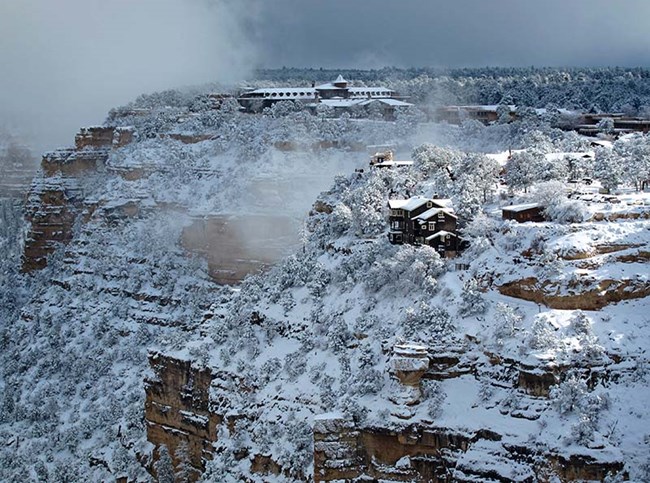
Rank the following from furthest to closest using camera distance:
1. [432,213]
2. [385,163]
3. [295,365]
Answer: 1. [385,163]
2. [432,213]
3. [295,365]

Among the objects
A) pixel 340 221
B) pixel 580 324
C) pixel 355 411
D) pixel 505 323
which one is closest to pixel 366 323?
pixel 355 411

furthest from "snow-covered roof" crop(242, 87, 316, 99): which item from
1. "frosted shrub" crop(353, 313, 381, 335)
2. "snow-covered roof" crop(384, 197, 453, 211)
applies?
"frosted shrub" crop(353, 313, 381, 335)

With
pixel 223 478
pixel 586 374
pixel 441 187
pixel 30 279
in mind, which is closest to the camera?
pixel 586 374

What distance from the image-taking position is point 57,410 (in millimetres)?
81875

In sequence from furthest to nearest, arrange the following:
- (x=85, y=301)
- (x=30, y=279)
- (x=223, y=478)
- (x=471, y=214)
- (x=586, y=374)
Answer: (x=30, y=279) → (x=85, y=301) → (x=471, y=214) → (x=223, y=478) → (x=586, y=374)

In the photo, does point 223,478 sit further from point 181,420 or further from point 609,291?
point 609,291

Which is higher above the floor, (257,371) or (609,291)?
(609,291)

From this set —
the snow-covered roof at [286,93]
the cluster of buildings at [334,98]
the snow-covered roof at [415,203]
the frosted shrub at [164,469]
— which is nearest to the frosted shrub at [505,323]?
the snow-covered roof at [415,203]

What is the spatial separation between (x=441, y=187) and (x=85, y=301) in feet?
121

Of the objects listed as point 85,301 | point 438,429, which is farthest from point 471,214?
point 85,301

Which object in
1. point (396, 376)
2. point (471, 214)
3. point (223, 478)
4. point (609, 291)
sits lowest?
point (223, 478)

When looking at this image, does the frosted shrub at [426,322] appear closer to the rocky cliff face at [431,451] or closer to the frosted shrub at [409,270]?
the rocky cliff face at [431,451]

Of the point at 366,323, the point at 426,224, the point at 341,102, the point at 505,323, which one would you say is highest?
the point at 341,102

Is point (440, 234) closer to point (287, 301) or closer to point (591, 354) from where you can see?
point (287, 301)
